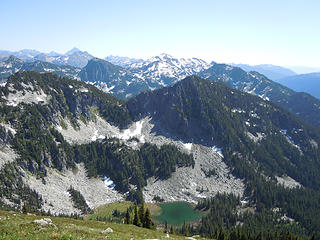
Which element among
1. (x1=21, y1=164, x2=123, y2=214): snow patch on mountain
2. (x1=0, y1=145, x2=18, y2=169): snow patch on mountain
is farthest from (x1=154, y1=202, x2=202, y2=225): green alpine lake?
(x1=0, y1=145, x2=18, y2=169): snow patch on mountain

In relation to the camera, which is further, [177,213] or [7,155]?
[177,213]

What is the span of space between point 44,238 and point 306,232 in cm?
16290

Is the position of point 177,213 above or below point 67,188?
below

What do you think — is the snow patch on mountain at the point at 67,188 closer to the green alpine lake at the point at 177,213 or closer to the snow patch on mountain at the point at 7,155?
the snow patch on mountain at the point at 7,155

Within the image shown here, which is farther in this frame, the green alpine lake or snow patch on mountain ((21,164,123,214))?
the green alpine lake

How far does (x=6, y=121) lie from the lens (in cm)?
17212

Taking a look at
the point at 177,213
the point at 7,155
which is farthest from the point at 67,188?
the point at 177,213

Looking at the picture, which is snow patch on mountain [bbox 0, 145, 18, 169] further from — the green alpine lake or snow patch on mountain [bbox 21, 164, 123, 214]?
the green alpine lake

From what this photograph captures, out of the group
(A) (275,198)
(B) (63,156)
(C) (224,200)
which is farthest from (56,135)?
(A) (275,198)

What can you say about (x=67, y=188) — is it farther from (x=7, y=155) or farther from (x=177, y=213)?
(x=177, y=213)

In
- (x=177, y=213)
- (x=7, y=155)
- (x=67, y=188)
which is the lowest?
(x=177, y=213)

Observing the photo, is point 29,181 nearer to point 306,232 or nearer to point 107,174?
point 107,174

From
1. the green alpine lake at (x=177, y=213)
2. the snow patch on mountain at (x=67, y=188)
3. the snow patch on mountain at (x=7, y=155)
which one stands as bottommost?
the green alpine lake at (x=177, y=213)

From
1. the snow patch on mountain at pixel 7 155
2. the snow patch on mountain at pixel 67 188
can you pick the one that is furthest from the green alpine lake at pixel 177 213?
the snow patch on mountain at pixel 7 155
